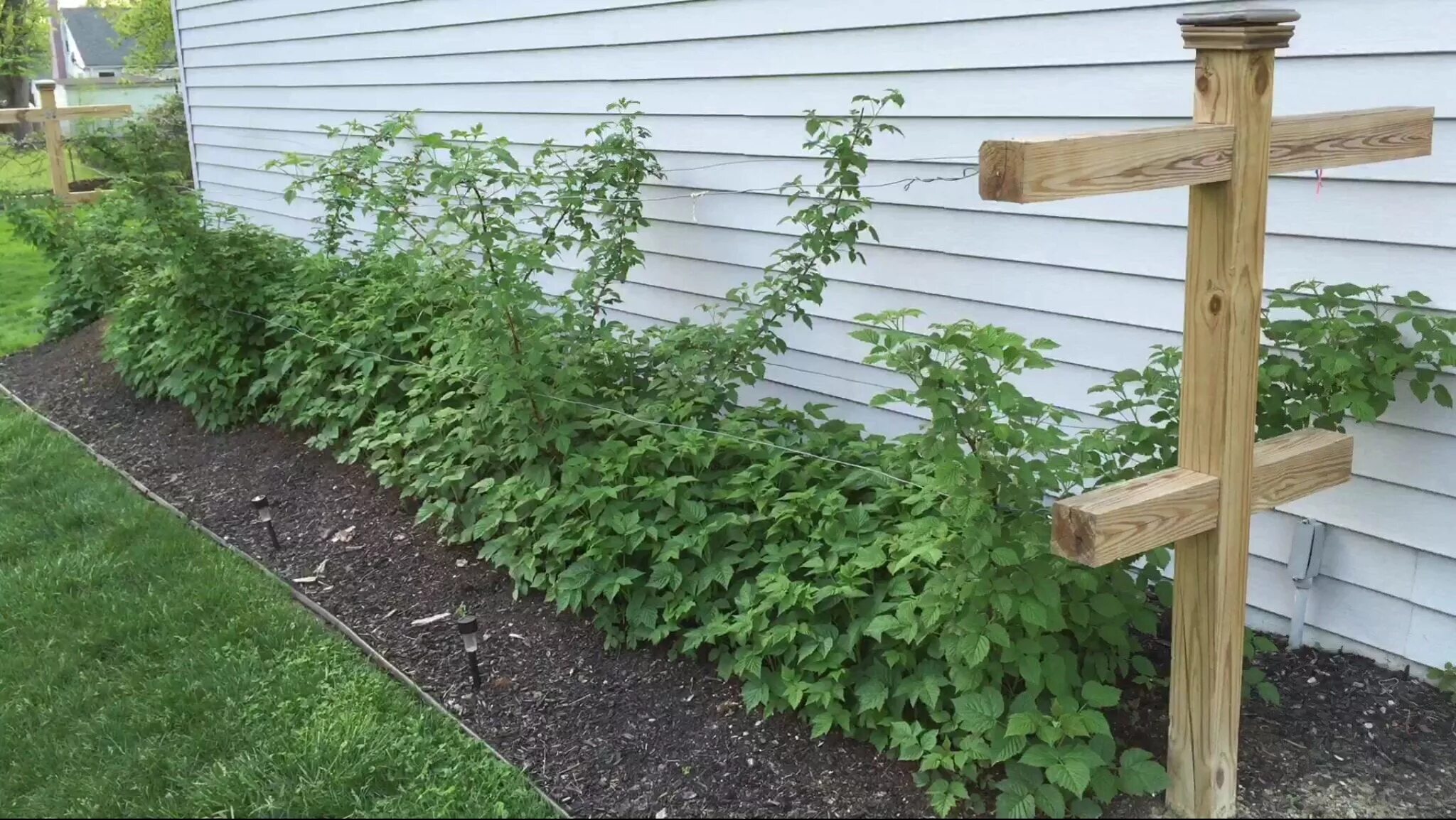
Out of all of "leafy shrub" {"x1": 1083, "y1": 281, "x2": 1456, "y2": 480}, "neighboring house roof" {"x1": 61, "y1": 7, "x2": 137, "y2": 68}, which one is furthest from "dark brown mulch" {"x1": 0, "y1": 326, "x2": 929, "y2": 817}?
"neighboring house roof" {"x1": 61, "y1": 7, "x2": 137, "y2": 68}

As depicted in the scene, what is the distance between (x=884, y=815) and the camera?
2.70 metres

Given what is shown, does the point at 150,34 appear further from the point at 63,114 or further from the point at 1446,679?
the point at 1446,679

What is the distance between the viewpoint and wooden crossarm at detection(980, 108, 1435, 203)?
198 cm

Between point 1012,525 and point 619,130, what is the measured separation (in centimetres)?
326

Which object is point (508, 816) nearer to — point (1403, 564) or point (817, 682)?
point (817, 682)

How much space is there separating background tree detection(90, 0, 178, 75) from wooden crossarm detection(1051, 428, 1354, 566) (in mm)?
19988

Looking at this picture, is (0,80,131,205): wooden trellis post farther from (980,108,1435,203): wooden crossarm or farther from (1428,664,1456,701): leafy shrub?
(1428,664,1456,701): leafy shrub

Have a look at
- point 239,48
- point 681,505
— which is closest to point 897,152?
point 681,505

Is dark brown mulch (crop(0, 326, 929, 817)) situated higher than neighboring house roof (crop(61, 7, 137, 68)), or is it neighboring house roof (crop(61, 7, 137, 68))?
neighboring house roof (crop(61, 7, 137, 68))

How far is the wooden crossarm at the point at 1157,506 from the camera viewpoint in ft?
7.13

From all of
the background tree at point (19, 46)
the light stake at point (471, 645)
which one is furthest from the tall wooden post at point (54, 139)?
the light stake at point (471, 645)

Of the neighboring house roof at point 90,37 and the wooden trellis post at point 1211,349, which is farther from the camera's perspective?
the neighboring house roof at point 90,37

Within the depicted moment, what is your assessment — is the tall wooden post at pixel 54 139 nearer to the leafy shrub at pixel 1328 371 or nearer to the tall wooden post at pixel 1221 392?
the leafy shrub at pixel 1328 371

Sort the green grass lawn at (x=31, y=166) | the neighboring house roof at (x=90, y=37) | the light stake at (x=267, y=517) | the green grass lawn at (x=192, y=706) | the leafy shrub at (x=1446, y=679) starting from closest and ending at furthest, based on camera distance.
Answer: the green grass lawn at (x=192, y=706), the leafy shrub at (x=1446, y=679), the light stake at (x=267, y=517), the green grass lawn at (x=31, y=166), the neighboring house roof at (x=90, y=37)
